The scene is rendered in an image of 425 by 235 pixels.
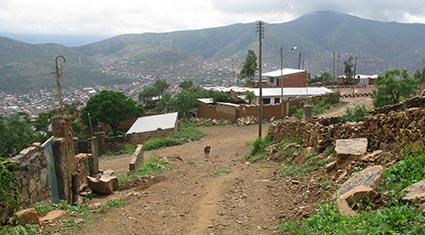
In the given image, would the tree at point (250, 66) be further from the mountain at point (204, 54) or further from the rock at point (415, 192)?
the rock at point (415, 192)

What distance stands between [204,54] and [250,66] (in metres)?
104

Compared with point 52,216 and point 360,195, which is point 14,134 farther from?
point 360,195

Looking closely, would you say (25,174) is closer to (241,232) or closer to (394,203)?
(241,232)

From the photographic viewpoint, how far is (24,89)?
66.7 meters

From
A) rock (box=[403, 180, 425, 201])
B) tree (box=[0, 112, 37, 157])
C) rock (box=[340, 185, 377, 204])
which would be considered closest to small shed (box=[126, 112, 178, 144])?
tree (box=[0, 112, 37, 157])

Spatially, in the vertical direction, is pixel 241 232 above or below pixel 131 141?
A: above

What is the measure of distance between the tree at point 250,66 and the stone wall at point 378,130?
156 ft

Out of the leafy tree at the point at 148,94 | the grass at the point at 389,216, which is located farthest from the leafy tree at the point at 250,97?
the grass at the point at 389,216

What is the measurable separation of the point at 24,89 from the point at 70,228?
67784 millimetres

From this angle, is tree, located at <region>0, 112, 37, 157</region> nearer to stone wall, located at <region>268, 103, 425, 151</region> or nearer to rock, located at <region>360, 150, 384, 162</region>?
stone wall, located at <region>268, 103, 425, 151</region>

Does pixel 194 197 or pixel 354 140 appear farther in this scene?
pixel 354 140

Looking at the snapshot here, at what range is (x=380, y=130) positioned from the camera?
891cm

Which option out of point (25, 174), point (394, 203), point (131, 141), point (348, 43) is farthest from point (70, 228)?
point (348, 43)

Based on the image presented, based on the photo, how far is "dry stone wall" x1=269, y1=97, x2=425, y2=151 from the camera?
7.43 m
